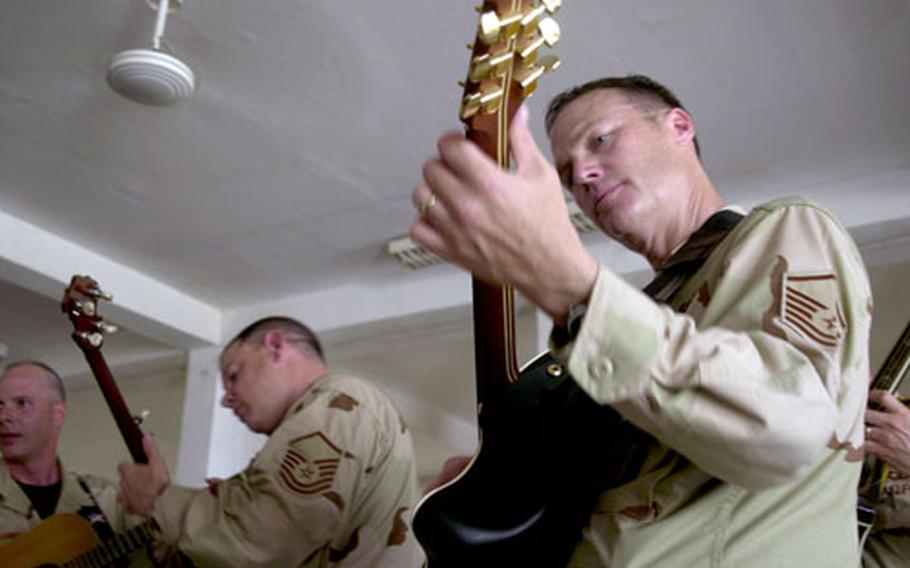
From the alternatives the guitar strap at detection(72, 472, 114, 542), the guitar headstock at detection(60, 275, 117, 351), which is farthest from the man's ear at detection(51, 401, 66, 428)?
the guitar headstock at detection(60, 275, 117, 351)

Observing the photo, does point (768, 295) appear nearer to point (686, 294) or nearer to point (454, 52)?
point (686, 294)

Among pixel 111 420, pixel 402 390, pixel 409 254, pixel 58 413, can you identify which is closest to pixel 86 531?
pixel 58 413

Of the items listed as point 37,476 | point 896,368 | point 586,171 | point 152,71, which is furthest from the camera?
point 37,476

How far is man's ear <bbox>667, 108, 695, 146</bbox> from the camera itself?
3.86 feet

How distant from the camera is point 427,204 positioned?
2.10ft

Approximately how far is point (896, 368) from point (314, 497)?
110cm

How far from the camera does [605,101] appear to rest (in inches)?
45.6

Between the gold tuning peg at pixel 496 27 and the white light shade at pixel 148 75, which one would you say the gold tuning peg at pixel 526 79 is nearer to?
the gold tuning peg at pixel 496 27

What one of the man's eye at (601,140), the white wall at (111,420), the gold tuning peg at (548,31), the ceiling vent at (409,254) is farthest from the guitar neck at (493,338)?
the white wall at (111,420)

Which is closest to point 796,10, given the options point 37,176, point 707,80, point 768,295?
point 707,80

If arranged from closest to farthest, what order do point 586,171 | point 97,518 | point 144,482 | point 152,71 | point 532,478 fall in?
point 532,478 < point 586,171 < point 144,482 < point 152,71 < point 97,518

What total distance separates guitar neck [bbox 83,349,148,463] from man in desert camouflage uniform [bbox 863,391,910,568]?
157 cm

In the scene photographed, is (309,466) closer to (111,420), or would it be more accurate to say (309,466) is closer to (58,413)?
(58,413)

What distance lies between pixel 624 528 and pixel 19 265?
3062 millimetres
